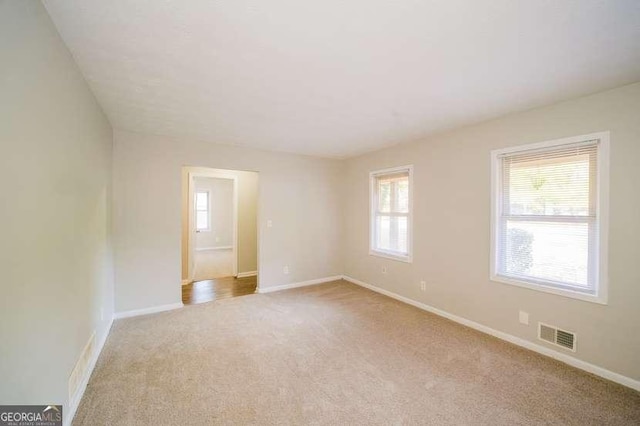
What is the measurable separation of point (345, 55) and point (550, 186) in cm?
242

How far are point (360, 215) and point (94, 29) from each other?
4.21 m

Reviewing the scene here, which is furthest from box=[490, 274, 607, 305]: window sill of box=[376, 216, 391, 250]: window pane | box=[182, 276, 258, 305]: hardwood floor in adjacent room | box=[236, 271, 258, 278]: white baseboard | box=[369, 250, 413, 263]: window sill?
box=[236, 271, 258, 278]: white baseboard

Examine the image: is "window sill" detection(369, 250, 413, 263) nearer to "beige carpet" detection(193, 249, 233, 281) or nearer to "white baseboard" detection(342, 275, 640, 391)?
"white baseboard" detection(342, 275, 640, 391)

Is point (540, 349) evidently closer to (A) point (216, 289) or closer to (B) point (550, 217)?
(B) point (550, 217)

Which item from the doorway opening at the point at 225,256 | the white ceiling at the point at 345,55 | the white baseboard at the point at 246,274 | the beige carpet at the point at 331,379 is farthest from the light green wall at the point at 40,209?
the white baseboard at the point at 246,274

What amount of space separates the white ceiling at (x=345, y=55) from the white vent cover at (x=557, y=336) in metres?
2.18

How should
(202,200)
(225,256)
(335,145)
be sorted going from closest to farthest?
(335,145), (225,256), (202,200)

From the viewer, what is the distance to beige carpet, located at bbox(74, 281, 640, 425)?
1800 mm

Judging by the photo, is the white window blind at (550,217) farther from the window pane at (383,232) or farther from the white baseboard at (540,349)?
the window pane at (383,232)

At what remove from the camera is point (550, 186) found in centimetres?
260

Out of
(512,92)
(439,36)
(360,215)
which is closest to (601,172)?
(512,92)

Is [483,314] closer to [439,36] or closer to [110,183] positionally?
[439,36]

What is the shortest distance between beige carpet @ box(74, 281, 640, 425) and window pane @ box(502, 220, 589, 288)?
0.81 metres

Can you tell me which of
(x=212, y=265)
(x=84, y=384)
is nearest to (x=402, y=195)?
(x=84, y=384)
